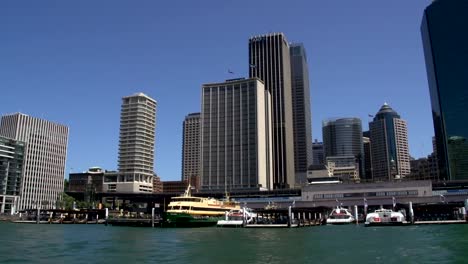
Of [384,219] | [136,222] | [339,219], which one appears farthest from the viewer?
[136,222]

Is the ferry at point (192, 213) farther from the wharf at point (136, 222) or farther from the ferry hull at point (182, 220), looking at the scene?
the wharf at point (136, 222)

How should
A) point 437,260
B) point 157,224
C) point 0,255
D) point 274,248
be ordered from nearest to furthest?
point 437,260 < point 0,255 < point 274,248 < point 157,224

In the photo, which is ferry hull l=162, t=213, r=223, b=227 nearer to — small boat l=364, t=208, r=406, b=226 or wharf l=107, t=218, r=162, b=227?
wharf l=107, t=218, r=162, b=227

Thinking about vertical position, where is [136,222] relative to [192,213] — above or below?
below

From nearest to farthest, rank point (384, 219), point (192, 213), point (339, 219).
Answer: point (384, 219) < point (192, 213) < point (339, 219)

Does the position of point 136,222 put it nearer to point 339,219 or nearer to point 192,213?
point 192,213

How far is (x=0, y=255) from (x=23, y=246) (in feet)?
38.2

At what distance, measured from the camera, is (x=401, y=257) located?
45.8 meters

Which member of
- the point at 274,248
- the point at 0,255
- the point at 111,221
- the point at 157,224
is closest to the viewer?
the point at 0,255

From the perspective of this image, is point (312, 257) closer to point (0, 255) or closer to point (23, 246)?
point (0, 255)

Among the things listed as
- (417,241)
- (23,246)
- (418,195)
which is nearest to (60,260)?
(23,246)

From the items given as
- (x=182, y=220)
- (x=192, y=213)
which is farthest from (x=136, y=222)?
(x=182, y=220)

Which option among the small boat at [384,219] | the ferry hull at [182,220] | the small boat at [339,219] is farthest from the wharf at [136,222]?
the small boat at [384,219]

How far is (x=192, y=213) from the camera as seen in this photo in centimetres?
12356
